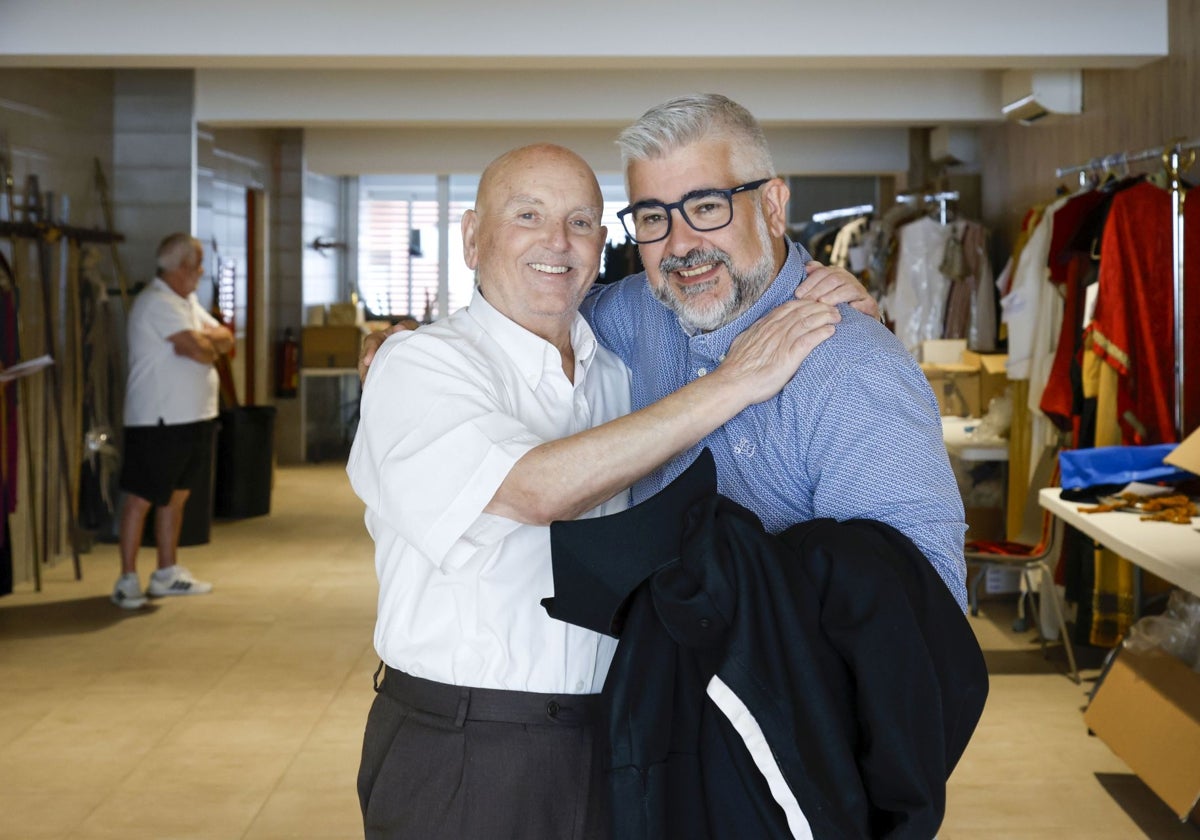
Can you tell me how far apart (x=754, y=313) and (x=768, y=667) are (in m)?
0.69

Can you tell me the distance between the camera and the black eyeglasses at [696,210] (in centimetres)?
194

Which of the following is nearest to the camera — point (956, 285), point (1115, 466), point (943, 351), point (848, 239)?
point (1115, 466)

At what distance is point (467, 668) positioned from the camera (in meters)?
1.85

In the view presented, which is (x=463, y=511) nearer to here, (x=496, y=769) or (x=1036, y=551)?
(x=496, y=769)

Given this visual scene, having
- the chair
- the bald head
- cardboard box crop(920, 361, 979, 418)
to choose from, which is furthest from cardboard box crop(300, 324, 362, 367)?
the bald head

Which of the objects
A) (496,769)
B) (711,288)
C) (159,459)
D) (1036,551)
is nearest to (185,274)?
(159,459)

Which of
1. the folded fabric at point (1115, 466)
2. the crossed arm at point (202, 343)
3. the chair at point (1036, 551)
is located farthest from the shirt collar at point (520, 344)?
the crossed arm at point (202, 343)

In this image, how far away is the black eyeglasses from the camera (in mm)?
1937

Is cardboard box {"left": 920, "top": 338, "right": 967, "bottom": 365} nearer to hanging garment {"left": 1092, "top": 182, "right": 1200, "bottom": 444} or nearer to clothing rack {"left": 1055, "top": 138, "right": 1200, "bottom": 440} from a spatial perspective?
hanging garment {"left": 1092, "top": 182, "right": 1200, "bottom": 444}

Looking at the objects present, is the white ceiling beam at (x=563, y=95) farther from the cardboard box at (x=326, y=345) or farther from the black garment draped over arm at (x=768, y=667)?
the black garment draped over arm at (x=768, y=667)

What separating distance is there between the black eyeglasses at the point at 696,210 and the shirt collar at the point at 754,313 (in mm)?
140

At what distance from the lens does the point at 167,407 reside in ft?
22.0

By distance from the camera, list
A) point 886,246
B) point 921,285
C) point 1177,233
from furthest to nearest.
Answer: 1. point 886,246
2. point 921,285
3. point 1177,233

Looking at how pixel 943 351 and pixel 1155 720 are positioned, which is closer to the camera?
pixel 1155 720
